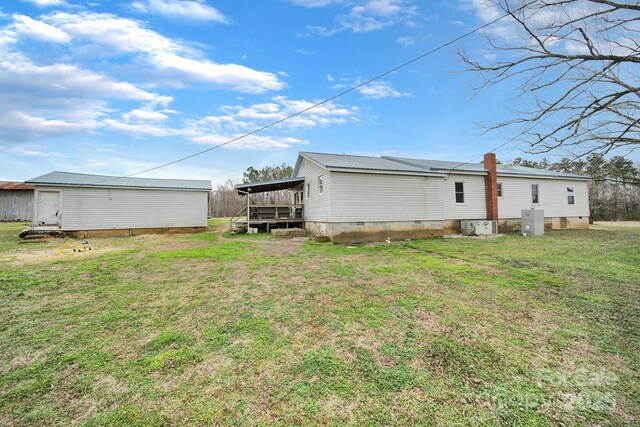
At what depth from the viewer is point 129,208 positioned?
16.1m

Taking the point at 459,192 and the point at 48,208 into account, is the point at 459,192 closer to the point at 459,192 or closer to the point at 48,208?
the point at 459,192

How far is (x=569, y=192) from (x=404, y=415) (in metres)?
24.4

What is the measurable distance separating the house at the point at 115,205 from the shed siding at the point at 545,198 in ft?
63.9

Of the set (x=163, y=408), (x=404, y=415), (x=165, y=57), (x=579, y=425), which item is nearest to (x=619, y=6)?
(x=579, y=425)

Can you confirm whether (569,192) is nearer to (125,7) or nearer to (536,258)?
(536,258)

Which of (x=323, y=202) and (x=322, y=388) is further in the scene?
(x=323, y=202)

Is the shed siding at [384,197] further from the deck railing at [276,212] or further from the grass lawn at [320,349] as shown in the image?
the grass lawn at [320,349]

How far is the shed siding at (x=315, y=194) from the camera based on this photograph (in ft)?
40.6

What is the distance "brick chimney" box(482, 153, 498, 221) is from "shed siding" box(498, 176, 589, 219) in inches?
50.7

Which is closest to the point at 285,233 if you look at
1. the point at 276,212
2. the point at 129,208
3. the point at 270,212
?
the point at 276,212

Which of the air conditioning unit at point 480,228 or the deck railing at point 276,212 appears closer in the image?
the air conditioning unit at point 480,228

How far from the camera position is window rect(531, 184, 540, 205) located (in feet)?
58.5

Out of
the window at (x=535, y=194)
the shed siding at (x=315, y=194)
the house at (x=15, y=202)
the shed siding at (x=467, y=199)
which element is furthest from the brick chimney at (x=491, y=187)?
the house at (x=15, y=202)

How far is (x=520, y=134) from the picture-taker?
4656 mm
